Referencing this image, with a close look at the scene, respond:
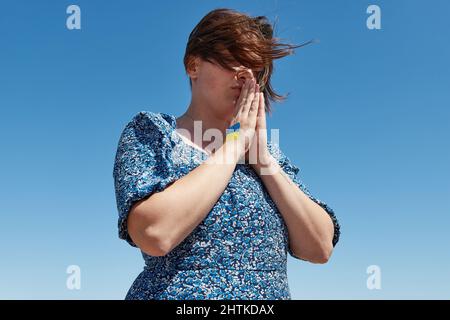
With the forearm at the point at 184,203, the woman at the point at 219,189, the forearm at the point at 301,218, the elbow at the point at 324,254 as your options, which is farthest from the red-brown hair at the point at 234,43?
the elbow at the point at 324,254

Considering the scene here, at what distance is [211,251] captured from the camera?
8.38 feet

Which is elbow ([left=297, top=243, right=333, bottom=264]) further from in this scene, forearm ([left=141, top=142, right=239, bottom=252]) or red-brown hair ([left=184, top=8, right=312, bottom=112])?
red-brown hair ([left=184, top=8, right=312, bottom=112])

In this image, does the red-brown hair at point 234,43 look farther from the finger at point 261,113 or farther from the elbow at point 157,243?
the elbow at point 157,243

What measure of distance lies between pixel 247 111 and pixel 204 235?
0.72 metres

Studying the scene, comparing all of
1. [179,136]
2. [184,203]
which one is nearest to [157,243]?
[184,203]

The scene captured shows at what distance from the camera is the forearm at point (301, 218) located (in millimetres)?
2842

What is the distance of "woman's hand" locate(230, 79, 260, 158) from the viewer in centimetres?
289

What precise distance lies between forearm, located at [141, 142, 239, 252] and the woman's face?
0.53m

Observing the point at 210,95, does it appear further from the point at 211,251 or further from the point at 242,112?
the point at 211,251

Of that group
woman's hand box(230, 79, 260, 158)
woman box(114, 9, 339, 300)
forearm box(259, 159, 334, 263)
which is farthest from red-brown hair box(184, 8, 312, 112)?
forearm box(259, 159, 334, 263)

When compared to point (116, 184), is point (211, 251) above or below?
below

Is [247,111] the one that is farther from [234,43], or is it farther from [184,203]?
[184,203]
